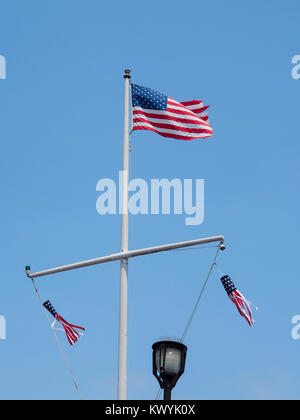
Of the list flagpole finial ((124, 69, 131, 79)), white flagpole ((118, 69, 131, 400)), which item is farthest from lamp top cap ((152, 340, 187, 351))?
flagpole finial ((124, 69, 131, 79))

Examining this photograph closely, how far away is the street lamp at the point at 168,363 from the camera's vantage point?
14141mm

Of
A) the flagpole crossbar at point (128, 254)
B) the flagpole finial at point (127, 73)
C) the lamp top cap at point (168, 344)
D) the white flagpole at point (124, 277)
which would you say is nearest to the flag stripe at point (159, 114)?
the white flagpole at point (124, 277)

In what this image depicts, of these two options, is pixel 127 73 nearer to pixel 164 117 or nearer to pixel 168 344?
pixel 164 117

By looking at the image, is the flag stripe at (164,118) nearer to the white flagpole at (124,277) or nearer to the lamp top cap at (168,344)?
the white flagpole at (124,277)

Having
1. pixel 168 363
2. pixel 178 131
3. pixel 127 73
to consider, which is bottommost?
pixel 168 363

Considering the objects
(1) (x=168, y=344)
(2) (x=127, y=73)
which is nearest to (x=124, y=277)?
(1) (x=168, y=344)

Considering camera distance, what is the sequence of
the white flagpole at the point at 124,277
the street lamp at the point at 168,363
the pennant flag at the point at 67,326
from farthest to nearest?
the pennant flag at the point at 67,326 → the white flagpole at the point at 124,277 → the street lamp at the point at 168,363

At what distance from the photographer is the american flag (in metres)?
20.8

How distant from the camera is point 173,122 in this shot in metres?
A: 20.8

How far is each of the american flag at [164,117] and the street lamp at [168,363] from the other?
25.9 ft

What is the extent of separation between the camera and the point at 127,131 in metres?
20.1

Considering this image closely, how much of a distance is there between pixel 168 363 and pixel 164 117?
8.42 metres
